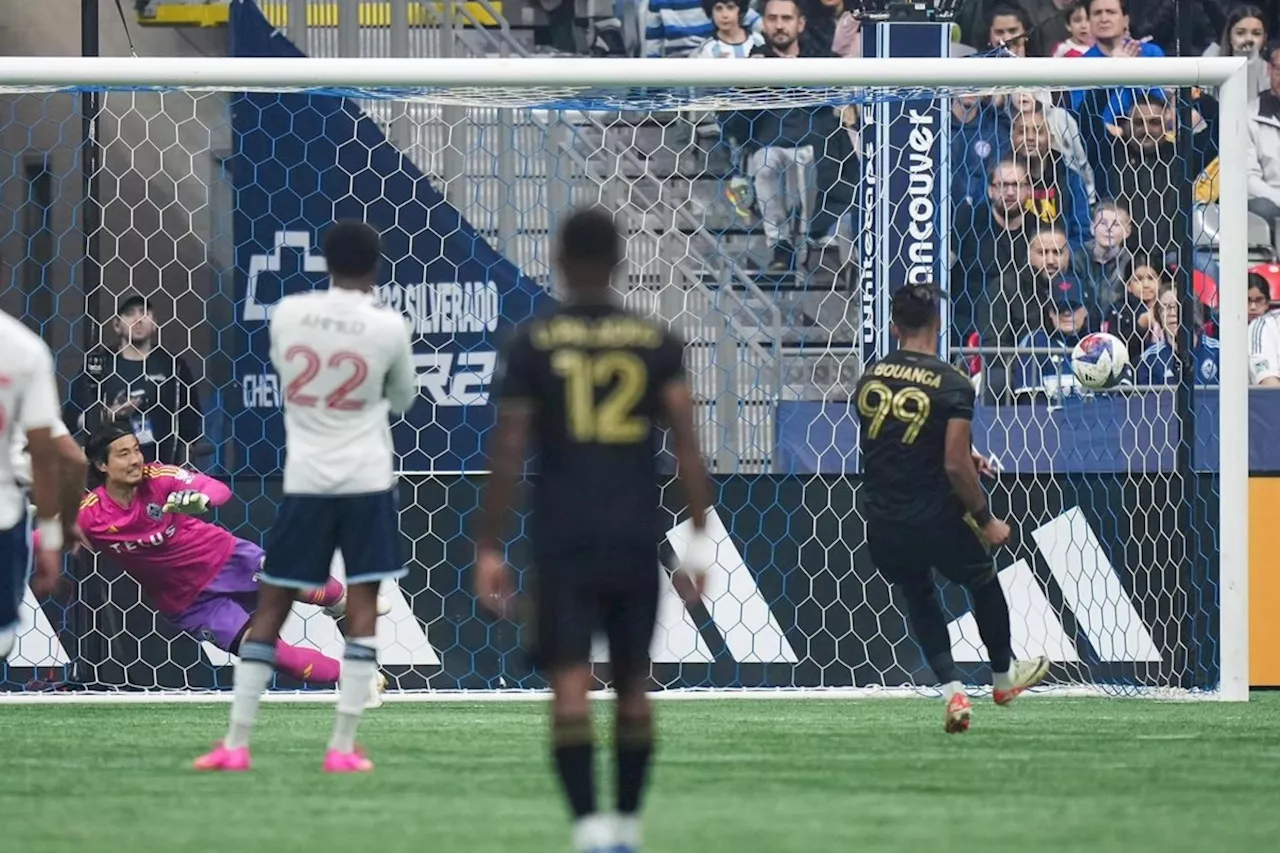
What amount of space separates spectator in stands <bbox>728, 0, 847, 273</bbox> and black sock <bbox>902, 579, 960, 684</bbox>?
11.8 ft

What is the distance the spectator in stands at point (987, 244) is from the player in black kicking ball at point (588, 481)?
23.6ft

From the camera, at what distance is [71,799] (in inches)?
278

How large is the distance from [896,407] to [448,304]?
399 cm

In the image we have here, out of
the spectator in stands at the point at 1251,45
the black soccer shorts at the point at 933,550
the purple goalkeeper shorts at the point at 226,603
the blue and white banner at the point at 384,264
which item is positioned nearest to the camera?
the black soccer shorts at the point at 933,550

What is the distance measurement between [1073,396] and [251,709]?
569 centimetres

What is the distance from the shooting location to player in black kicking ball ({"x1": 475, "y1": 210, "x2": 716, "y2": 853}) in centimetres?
543

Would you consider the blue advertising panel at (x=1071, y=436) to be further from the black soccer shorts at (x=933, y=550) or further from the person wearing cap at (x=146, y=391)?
the person wearing cap at (x=146, y=391)

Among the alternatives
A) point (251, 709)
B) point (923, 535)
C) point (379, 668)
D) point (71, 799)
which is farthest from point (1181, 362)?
point (71, 799)

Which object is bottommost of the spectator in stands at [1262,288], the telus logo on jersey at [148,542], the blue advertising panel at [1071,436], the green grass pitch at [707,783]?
the green grass pitch at [707,783]

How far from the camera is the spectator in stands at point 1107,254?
40.4 ft

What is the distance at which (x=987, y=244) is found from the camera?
12.6 metres

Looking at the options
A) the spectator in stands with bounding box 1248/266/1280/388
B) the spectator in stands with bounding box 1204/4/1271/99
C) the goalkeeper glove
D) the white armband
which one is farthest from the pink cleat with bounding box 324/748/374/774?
the spectator in stands with bounding box 1204/4/1271/99

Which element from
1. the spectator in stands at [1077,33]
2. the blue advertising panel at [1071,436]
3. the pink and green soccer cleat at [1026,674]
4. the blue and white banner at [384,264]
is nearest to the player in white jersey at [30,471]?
the pink and green soccer cleat at [1026,674]

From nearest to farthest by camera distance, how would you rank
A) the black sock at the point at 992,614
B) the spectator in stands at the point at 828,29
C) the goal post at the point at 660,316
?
the black sock at the point at 992,614, the goal post at the point at 660,316, the spectator in stands at the point at 828,29
